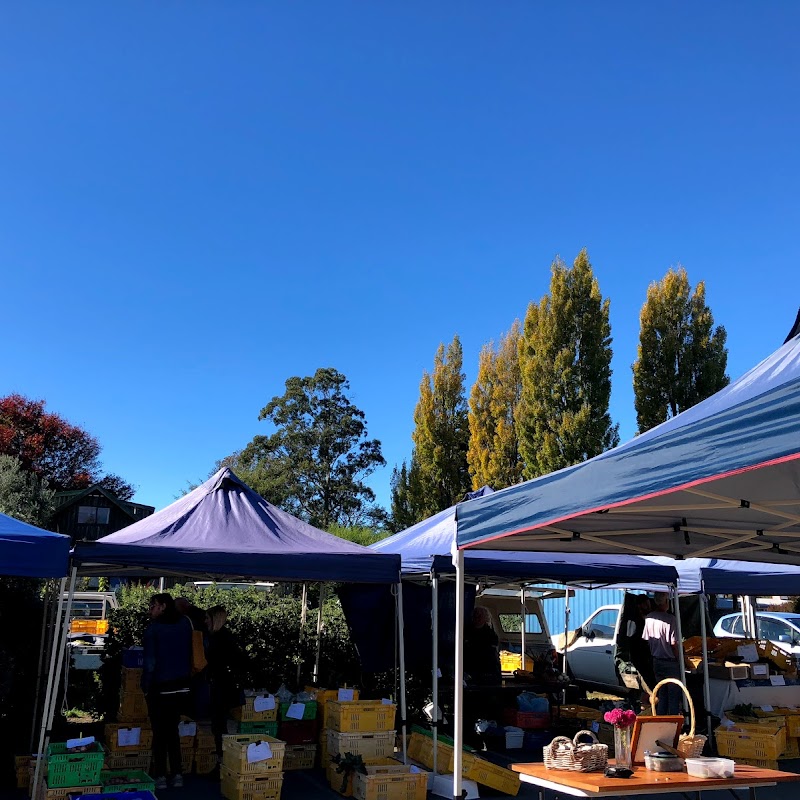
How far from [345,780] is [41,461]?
3260cm

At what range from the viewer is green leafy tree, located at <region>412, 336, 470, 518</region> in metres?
27.6

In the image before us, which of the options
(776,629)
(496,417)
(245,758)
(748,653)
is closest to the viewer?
(245,758)

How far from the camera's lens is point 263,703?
826 centimetres

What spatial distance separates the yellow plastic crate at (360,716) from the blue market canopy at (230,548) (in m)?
1.30

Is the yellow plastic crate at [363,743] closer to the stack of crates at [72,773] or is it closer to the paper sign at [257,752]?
the paper sign at [257,752]

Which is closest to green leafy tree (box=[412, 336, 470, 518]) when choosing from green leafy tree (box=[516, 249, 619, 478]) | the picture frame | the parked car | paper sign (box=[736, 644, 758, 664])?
green leafy tree (box=[516, 249, 619, 478])

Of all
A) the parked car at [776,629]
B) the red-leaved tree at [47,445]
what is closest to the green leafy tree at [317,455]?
the red-leaved tree at [47,445]

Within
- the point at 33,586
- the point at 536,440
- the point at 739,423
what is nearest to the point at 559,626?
the point at 536,440

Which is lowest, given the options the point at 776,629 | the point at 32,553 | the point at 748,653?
the point at 748,653

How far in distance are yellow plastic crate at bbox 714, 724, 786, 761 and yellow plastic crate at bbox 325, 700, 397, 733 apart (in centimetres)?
390

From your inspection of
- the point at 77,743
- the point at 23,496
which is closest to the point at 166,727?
the point at 77,743

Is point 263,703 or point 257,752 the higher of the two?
point 263,703

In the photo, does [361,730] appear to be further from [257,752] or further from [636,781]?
[636,781]

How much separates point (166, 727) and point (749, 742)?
6.34 metres
